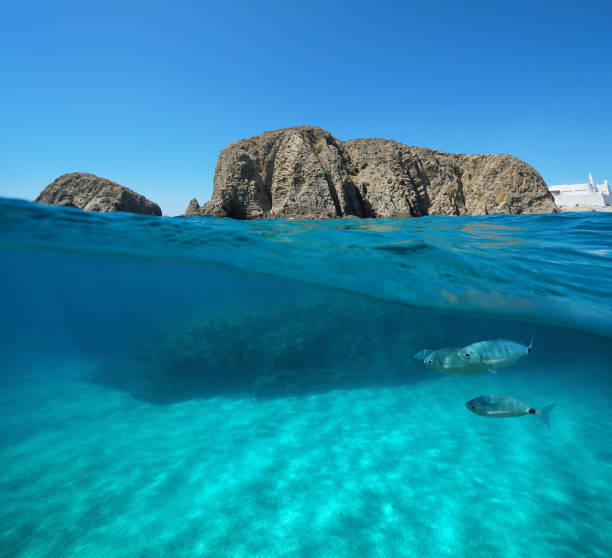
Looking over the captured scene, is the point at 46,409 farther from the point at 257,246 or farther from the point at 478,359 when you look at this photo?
the point at 478,359

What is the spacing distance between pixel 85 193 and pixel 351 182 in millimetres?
25417

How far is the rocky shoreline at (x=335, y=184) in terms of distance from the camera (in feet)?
81.1

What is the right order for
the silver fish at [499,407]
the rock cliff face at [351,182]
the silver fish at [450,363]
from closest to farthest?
the silver fish at [499,407], the silver fish at [450,363], the rock cliff face at [351,182]

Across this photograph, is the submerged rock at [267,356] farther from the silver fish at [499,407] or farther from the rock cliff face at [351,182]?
the rock cliff face at [351,182]

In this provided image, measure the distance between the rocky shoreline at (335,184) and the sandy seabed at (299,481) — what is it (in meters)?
18.9

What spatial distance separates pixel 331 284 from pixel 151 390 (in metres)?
7.46

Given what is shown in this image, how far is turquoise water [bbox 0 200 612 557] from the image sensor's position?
4188mm

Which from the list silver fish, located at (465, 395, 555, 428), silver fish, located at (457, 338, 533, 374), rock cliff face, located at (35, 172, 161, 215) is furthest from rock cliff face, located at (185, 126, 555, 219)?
silver fish, located at (465, 395, 555, 428)

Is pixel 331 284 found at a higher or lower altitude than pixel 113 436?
higher

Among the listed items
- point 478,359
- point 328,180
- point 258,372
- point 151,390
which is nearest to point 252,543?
point 478,359

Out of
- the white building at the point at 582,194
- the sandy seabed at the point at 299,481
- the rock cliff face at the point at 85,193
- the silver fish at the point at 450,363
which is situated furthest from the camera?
the white building at the point at 582,194

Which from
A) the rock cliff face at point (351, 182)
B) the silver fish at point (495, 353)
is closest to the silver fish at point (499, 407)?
the silver fish at point (495, 353)

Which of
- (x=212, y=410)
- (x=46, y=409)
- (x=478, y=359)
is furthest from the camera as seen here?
(x=46, y=409)

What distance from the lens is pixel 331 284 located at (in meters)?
11.1
